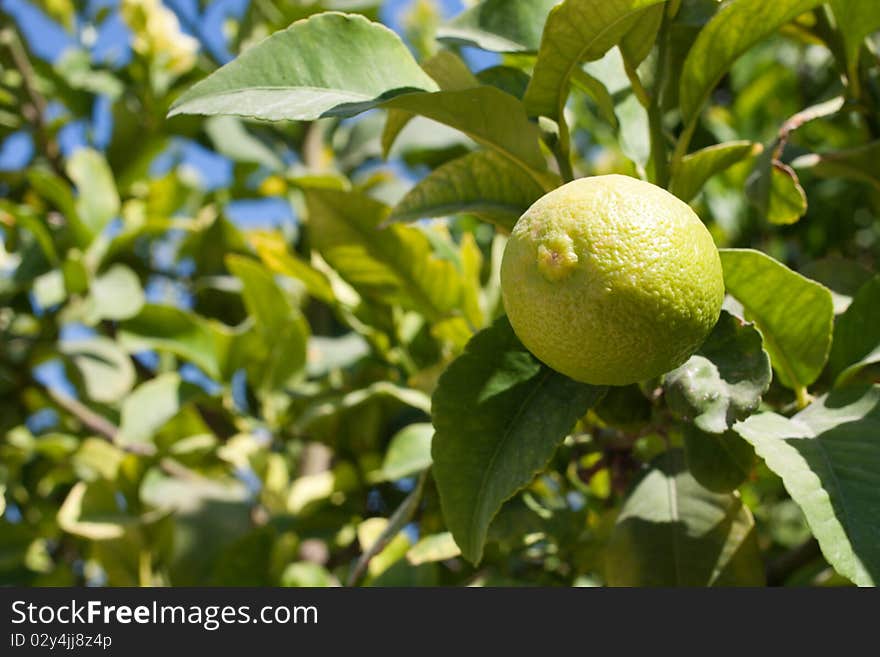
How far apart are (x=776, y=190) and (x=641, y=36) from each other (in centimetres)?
27

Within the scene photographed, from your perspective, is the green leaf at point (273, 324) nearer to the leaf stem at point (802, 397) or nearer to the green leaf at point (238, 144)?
the green leaf at point (238, 144)

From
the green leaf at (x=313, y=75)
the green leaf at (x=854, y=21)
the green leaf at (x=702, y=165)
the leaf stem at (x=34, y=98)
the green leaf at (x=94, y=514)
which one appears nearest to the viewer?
the green leaf at (x=313, y=75)

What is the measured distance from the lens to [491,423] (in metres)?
0.79

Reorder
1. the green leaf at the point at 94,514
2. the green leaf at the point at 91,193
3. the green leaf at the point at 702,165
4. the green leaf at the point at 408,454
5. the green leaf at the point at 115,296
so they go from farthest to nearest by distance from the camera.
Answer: the green leaf at the point at 91,193 < the green leaf at the point at 115,296 < the green leaf at the point at 94,514 < the green leaf at the point at 408,454 < the green leaf at the point at 702,165

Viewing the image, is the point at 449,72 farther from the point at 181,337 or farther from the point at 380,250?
the point at 181,337

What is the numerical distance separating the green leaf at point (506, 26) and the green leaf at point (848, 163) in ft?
1.18

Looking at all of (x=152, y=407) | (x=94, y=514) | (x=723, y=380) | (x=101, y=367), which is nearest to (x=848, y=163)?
(x=723, y=380)

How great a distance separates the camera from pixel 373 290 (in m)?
1.27

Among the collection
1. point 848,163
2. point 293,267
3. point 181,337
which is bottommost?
point 181,337

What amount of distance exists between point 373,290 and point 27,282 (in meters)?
0.79

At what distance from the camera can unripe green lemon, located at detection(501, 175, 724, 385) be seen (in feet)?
2.10

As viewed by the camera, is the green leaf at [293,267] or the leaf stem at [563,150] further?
the green leaf at [293,267]

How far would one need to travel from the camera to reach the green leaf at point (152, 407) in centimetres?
145

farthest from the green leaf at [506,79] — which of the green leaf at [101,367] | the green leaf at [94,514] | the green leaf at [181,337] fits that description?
the green leaf at [101,367]
